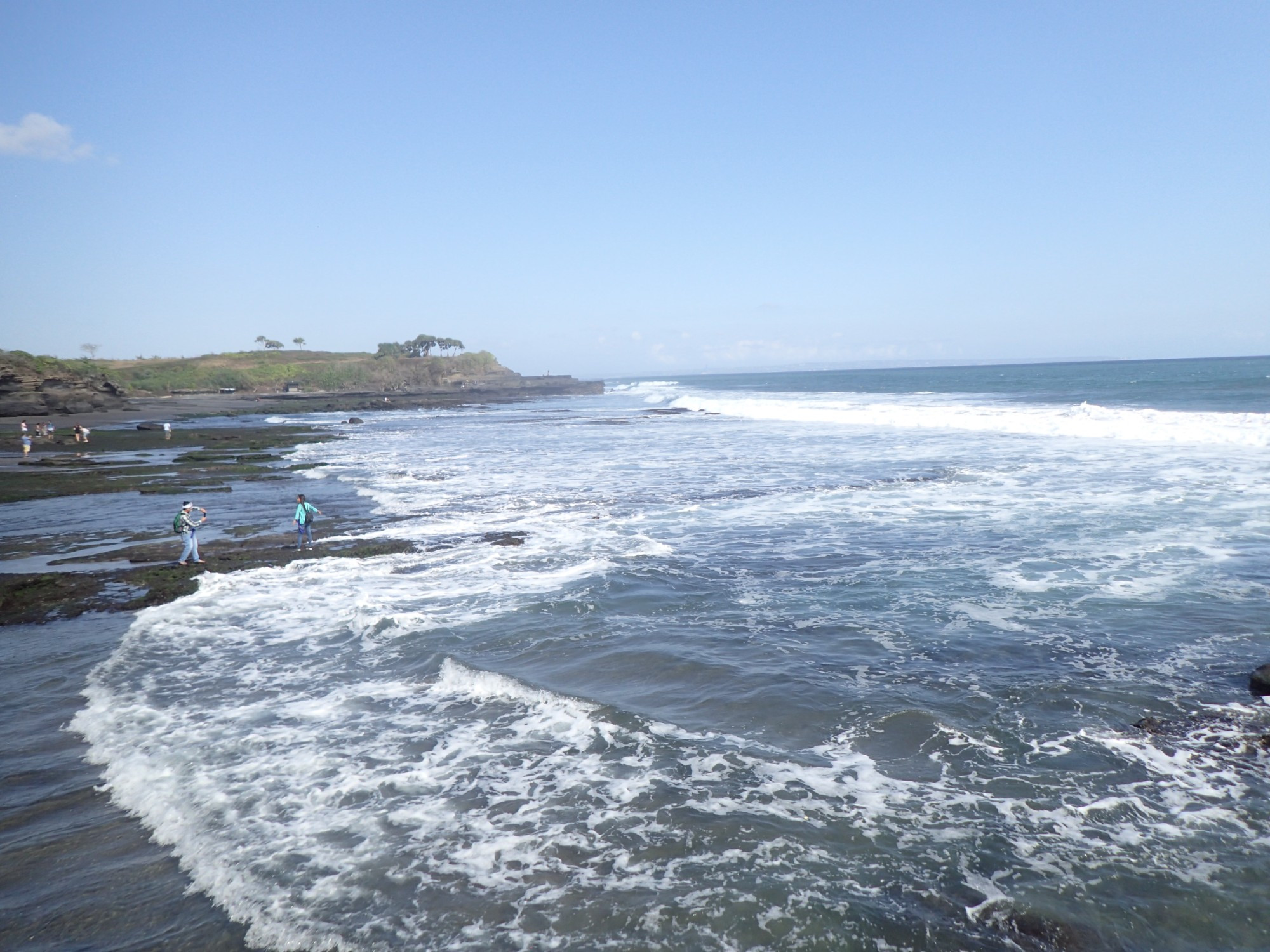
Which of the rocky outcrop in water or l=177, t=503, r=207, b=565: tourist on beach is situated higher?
the rocky outcrop in water

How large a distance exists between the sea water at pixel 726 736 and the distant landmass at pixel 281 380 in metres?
56.8

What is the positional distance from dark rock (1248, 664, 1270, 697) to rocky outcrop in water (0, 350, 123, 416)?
Result: 220 ft

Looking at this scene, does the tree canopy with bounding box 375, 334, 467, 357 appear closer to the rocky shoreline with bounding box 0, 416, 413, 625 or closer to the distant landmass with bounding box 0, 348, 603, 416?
the distant landmass with bounding box 0, 348, 603, 416

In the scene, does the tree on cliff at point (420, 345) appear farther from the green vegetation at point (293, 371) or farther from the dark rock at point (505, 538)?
the dark rock at point (505, 538)

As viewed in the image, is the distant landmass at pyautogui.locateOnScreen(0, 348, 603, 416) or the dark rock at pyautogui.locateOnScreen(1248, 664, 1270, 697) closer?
the dark rock at pyautogui.locateOnScreen(1248, 664, 1270, 697)

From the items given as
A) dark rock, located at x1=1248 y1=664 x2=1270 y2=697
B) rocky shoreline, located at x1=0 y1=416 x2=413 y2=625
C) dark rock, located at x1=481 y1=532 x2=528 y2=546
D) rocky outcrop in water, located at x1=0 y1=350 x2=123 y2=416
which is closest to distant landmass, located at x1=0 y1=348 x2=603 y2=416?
rocky outcrop in water, located at x1=0 y1=350 x2=123 y2=416

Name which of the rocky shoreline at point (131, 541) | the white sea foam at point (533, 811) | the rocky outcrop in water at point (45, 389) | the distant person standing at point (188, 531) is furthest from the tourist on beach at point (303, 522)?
the rocky outcrop in water at point (45, 389)

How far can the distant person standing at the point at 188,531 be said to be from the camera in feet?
45.3

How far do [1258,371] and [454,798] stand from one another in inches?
5104

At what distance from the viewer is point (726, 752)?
6766 millimetres

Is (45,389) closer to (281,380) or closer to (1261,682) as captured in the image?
(281,380)

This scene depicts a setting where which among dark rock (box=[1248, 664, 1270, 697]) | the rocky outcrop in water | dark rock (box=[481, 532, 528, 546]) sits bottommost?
dark rock (box=[481, 532, 528, 546])

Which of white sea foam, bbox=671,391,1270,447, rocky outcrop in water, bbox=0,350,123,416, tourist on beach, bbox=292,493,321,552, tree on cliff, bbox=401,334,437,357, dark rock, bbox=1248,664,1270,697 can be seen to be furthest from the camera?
tree on cliff, bbox=401,334,437,357

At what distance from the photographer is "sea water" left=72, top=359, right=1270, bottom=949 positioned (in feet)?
15.9
